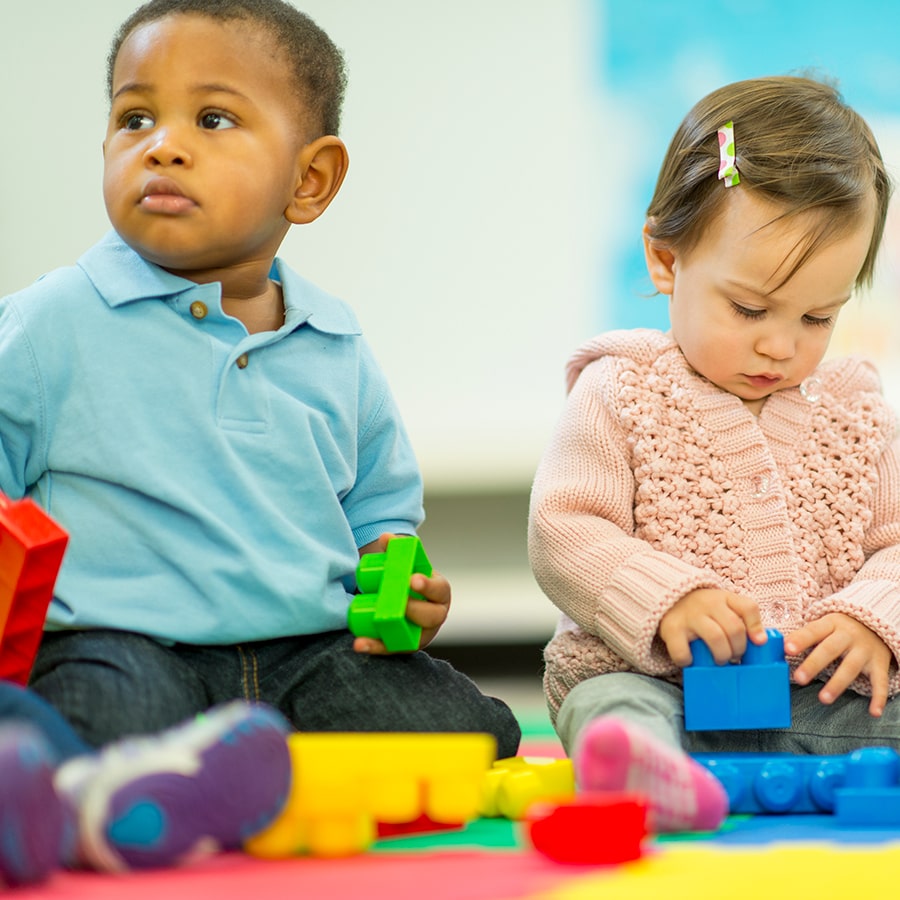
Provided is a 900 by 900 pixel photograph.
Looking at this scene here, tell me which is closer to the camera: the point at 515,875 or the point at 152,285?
the point at 515,875

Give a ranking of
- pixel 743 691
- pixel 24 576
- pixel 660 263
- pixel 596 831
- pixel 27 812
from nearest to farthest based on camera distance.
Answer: pixel 27 812 → pixel 596 831 → pixel 24 576 → pixel 743 691 → pixel 660 263

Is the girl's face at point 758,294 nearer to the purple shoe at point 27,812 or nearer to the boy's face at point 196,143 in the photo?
the boy's face at point 196,143

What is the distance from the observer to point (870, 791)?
0.89 metres

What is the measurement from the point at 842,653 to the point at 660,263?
Answer: 41 centimetres

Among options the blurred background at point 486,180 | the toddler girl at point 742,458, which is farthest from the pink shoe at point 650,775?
the blurred background at point 486,180

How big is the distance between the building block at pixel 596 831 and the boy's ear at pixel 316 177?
65cm

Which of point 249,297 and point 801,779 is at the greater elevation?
point 249,297

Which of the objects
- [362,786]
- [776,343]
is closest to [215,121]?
[776,343]

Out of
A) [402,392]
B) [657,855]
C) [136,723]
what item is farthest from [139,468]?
[402,392]

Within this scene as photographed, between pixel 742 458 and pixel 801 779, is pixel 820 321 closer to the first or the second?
pixel 742 458

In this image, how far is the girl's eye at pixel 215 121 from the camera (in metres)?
1.10

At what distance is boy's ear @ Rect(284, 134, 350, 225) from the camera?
46.4 inches

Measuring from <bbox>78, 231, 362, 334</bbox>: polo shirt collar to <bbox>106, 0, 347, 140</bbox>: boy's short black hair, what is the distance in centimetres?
14

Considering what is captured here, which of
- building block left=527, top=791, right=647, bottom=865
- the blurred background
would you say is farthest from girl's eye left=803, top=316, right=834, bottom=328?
the blurred background
